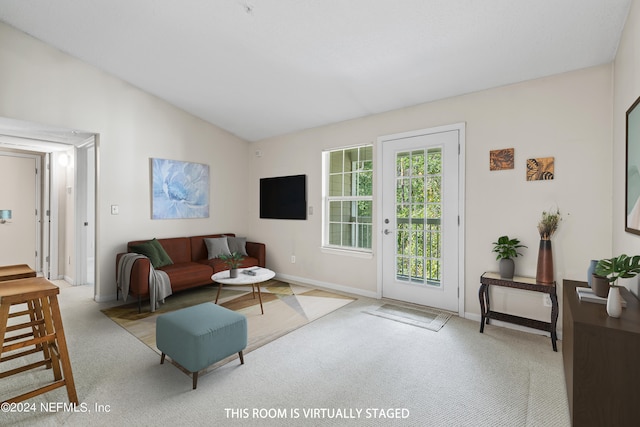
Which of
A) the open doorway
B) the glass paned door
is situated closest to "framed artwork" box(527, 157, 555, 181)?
the glass paned door

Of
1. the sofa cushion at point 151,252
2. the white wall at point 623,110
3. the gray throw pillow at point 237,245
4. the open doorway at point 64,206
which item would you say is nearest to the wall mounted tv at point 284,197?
the gray throw pillow at point 237,245

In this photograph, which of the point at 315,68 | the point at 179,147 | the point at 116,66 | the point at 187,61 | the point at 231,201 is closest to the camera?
the point at 315,68

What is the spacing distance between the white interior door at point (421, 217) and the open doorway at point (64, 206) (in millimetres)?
4079

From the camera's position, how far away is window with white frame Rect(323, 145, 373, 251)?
4164mm

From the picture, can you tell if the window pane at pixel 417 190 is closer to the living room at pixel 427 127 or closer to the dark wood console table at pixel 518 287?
the living room at pixel 427 127

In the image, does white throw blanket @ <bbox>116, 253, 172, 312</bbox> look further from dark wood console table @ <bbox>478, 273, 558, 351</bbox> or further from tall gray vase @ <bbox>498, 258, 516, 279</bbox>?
tall gray vase @ <bbox>498, 258, 516, 279</bbox>

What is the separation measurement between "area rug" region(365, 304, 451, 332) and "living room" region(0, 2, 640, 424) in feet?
1.07

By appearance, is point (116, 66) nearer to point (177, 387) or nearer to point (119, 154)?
point (119, 154)

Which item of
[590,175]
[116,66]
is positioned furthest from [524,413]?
[116,66]

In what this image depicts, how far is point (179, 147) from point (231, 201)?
4.05ft

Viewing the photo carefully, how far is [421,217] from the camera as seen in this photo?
3578mm

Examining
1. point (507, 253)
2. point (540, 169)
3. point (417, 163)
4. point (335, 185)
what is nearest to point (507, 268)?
point (507, 253)

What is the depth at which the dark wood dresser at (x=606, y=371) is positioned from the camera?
131cm

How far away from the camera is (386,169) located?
12.6 ft
